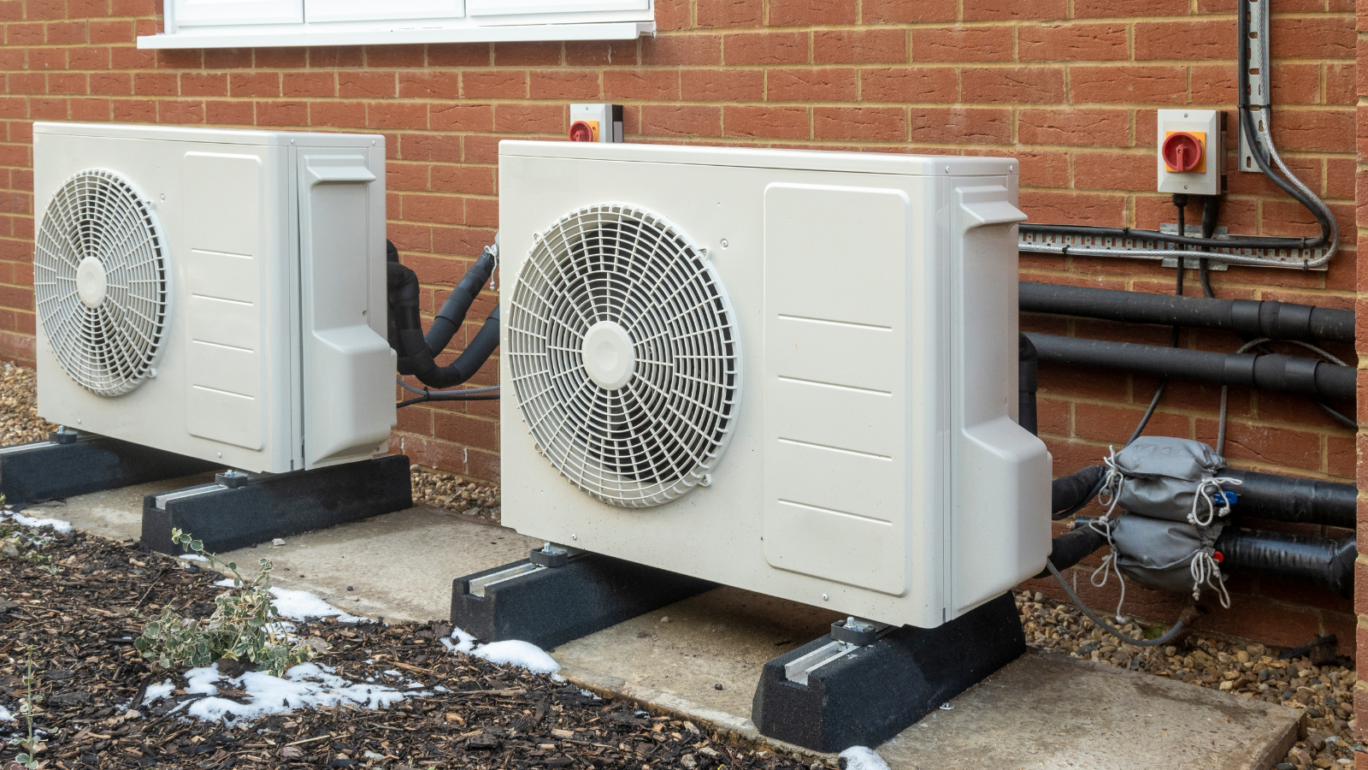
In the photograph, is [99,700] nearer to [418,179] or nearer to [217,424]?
[217,424]

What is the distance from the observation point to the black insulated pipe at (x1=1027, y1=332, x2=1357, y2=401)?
9.05ft

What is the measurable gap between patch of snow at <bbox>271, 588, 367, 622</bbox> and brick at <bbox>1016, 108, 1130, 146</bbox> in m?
1.85

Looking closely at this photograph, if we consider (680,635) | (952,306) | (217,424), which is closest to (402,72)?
(217,424)

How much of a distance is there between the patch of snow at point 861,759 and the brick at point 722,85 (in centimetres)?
189

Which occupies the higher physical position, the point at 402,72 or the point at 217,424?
the point at 402,72

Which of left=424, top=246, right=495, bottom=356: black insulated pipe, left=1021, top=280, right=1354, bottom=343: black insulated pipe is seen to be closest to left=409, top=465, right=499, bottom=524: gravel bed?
left=424, top=246, right=495, bottom=356: black insulated pipe

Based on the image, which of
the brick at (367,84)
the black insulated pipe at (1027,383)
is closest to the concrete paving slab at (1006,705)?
the black insulated pipe at (1027,383)

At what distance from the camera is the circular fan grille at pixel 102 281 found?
362 cm

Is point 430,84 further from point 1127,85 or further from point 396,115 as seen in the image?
point 1127,85

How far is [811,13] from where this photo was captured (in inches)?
138

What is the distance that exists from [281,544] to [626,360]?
4.65 ft

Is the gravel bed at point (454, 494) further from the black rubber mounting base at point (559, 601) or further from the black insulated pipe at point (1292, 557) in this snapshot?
the black insulated pipe at point (1292, 557)

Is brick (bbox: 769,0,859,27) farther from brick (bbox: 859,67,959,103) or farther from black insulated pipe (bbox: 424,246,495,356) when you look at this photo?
black insulated pipe (bbox: 424,246,495,356)

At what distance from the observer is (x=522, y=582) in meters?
2.86
